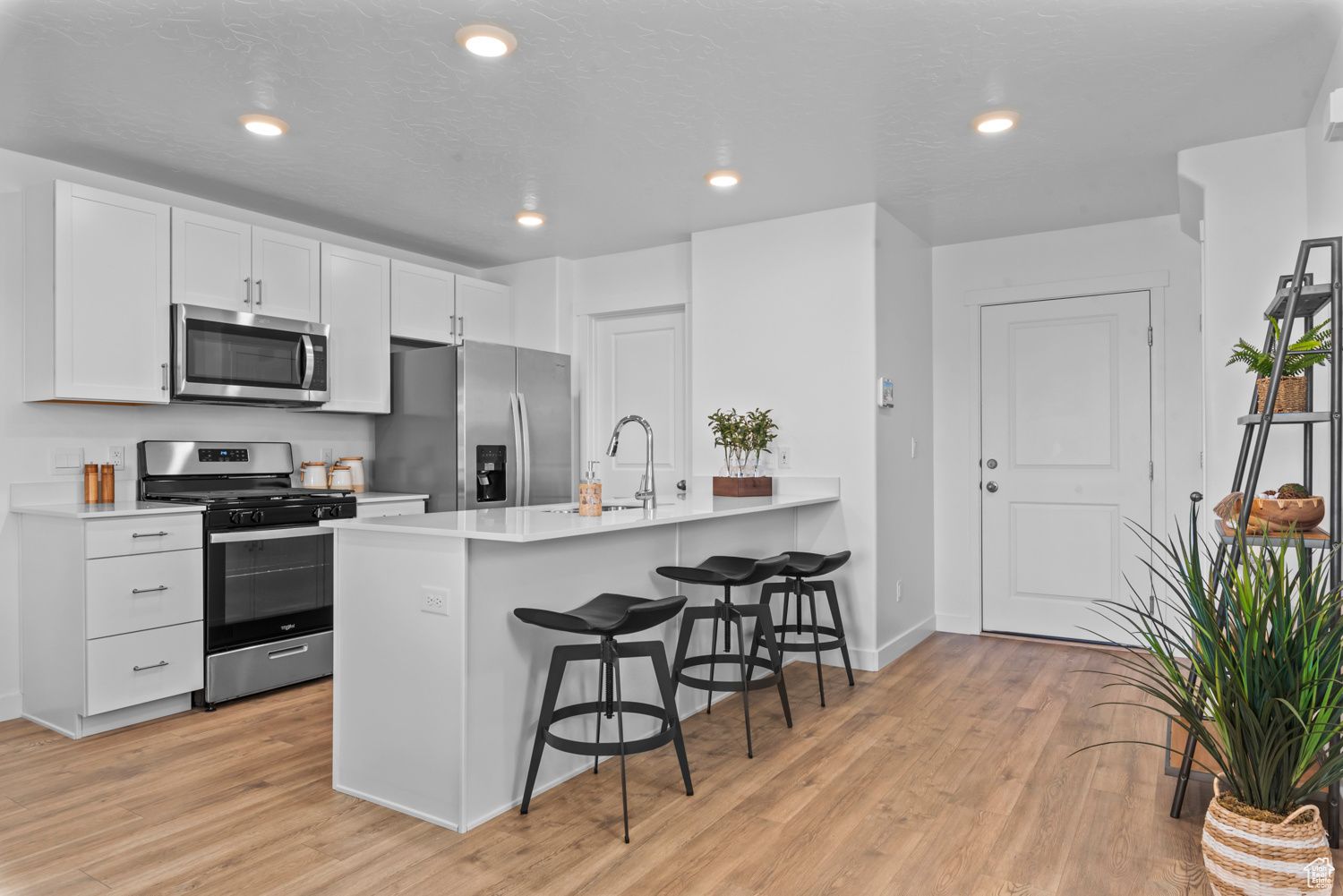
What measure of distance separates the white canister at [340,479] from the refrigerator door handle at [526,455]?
98 centimetres

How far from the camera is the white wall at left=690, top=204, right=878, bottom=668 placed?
422 cm

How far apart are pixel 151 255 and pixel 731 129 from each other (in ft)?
8.50

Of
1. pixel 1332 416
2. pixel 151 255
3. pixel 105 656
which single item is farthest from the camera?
pixel 151 255

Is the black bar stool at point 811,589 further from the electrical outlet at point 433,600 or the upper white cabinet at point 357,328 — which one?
the upper white cabinet at point 357,328

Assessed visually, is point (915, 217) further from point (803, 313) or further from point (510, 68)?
point (510, 68)

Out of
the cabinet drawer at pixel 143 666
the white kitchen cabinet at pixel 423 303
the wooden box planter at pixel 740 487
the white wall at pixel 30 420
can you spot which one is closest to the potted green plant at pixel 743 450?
the wooden box planter at pixel 740 487

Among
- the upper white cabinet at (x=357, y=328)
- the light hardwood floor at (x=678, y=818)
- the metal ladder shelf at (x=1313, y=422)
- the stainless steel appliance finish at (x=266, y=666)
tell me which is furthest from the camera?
the upper white cabinet at (x=357, y=328)

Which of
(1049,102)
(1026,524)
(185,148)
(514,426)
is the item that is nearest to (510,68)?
(185,148)

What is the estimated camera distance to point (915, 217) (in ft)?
14.6

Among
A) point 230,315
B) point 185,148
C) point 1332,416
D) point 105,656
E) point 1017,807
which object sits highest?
point 185,148

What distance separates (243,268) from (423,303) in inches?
43.7

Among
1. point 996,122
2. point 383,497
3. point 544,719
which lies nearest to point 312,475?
point 383,497

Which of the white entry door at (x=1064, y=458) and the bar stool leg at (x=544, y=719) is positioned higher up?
the white entry door at (x=1064, y=458)

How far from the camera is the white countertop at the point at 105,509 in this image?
10.4 feet
